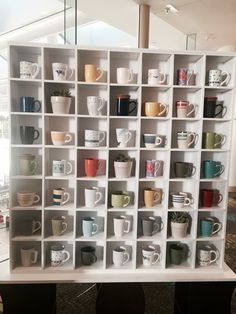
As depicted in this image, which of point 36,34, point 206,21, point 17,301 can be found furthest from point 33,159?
point 206,21

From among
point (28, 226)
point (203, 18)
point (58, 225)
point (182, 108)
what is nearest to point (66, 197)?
point (58, 225)

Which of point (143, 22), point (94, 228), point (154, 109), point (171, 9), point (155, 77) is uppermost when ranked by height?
point (171, 9)

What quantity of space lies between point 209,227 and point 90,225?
73 centimetres

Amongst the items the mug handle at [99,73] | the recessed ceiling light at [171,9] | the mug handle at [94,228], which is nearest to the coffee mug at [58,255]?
the mug handle at [94,228]

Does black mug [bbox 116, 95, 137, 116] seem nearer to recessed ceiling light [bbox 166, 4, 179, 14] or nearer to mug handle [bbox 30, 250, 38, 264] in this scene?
mug handle [bbox 30, 250, 38, 264]

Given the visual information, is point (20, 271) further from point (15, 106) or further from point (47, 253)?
point (15, 106)

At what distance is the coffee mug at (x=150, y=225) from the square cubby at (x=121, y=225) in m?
0.07

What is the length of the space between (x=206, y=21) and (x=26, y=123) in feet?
9.18

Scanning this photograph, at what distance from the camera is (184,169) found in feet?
5.00

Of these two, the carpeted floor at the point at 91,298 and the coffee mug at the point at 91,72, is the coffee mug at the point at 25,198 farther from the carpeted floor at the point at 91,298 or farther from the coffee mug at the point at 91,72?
the carpeted floor at the point at 91,298

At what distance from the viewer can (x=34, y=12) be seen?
2918 mm

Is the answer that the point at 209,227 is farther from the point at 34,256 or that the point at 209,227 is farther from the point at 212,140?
the point at 34,256

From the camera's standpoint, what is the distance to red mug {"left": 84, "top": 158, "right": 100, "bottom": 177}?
4.87 ft

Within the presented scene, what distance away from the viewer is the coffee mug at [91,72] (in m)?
1.43
